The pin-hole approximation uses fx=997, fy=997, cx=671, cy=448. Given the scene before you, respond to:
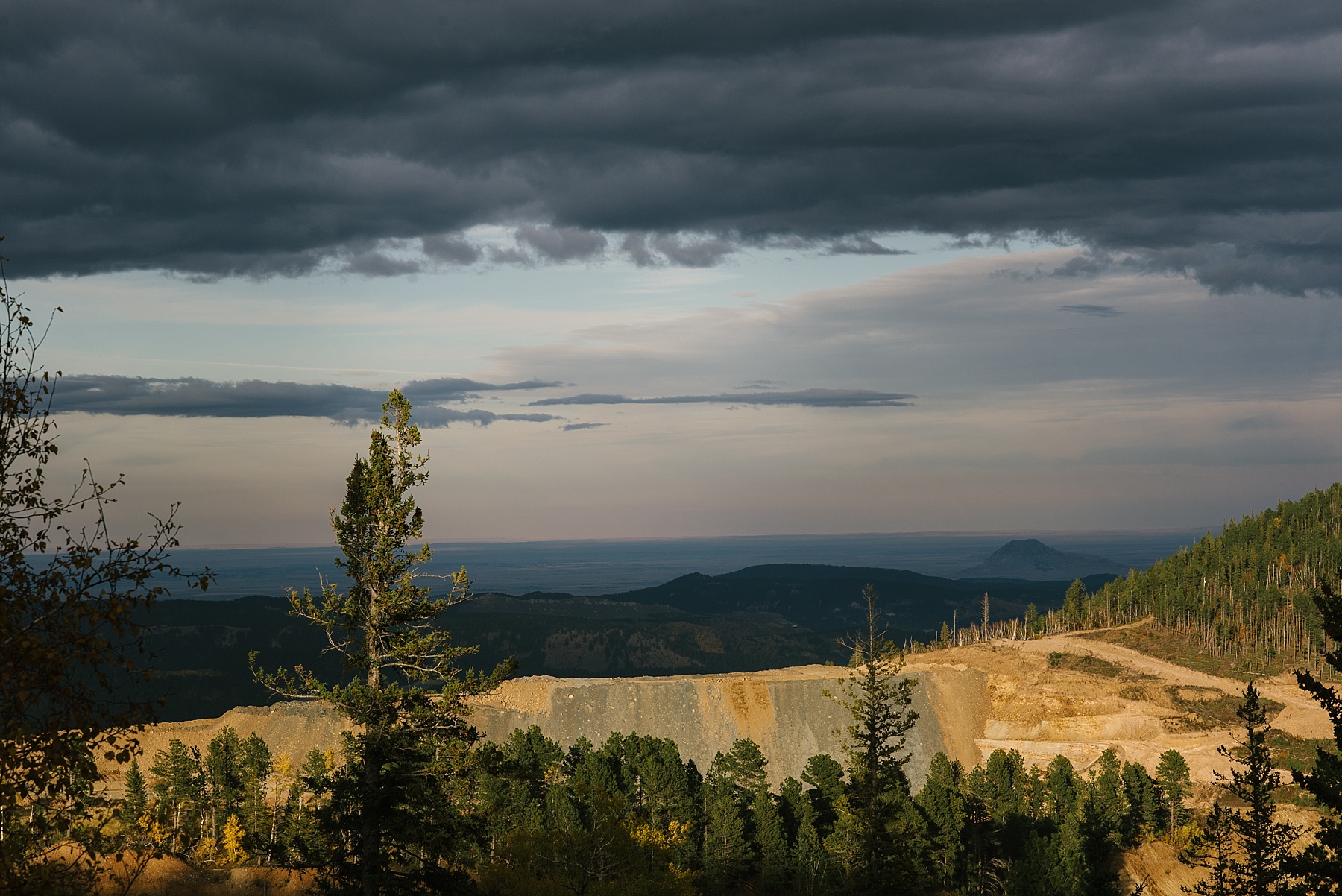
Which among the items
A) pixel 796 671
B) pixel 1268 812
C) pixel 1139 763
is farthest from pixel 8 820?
pixel 796 671

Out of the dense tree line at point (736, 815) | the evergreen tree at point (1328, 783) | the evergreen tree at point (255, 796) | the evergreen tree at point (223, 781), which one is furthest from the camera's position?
the evergreen tree at point (223, 781)

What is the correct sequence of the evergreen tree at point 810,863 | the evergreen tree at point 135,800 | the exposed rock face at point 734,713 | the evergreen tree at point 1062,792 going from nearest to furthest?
the evergreen tree at point 810,863 < the evergreen tree at point 135,800 < the evergreen tree at point 1062,792 < the exposed rock face at point 734,713

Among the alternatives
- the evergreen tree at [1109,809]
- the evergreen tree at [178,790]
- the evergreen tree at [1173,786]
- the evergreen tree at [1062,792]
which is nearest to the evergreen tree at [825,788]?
the evergreen tree at [1062,792]

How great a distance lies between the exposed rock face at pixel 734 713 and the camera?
133875 mm

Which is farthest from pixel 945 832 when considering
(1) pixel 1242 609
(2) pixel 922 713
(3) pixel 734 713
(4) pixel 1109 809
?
(1) pixel 1242 609

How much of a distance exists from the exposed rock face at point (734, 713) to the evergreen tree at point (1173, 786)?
87.2 feet

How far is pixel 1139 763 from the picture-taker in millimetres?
121000

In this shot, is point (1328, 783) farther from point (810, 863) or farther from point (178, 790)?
point (178, 790)

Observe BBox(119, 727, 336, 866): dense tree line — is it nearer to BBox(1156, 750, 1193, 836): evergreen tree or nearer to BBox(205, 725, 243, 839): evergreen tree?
BBox(205, 725, 243, 839): evergreen tree

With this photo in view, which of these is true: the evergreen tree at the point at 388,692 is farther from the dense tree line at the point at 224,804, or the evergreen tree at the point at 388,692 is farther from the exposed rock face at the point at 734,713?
the exposed rock face at the point at 734,713

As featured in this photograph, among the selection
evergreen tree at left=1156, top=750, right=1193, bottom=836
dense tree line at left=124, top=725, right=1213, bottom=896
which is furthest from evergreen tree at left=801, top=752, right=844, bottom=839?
evergreen tree at left=1156, top=750, right=1193, bottom=836

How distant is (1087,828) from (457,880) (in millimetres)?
78825

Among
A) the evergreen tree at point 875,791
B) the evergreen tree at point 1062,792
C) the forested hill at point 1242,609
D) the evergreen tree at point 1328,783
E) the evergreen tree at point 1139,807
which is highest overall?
the evergreen tree at point 1328,783

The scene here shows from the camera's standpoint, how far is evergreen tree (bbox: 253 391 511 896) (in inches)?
1213
